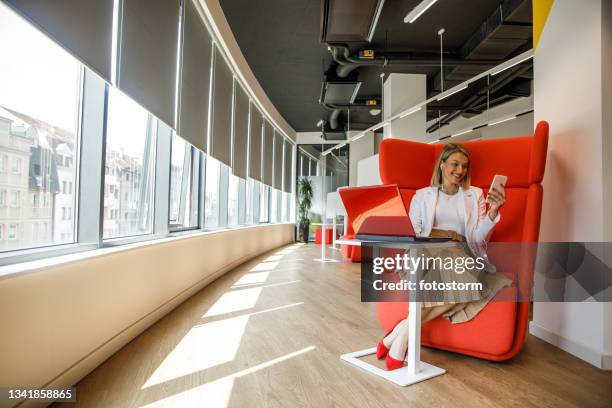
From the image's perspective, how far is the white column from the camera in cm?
739

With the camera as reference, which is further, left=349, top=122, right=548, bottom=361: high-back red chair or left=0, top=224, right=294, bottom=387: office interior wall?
left=349, top=122, right=548, bottom=361: high-back red chair

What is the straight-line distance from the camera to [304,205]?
1189 cm

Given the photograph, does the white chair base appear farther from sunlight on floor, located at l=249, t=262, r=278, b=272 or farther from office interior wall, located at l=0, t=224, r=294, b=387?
sunlight on floor, located at l=249, t=262, r=278, b=272

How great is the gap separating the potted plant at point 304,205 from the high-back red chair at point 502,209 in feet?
29.5

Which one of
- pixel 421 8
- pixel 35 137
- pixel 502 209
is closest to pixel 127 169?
pixel 35 137

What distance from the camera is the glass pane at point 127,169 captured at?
293 cm

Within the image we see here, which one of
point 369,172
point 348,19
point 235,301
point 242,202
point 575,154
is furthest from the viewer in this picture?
point 369,172

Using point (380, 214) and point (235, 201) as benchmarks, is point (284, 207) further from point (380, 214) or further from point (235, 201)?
point (380, 214)

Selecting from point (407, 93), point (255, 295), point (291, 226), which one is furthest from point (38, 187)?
point (291, 226)

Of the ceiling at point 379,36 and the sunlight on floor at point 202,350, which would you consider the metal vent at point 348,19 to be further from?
the sunlight on floor at point 202,350

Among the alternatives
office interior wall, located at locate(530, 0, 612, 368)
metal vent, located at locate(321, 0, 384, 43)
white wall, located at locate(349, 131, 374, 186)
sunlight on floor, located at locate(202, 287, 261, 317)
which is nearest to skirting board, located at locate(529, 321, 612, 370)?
office interior wall, located at locate(530, 0, 612, 368)

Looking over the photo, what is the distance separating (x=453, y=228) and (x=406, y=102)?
5561 mm

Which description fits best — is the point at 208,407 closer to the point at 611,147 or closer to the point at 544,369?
the point at 544,369

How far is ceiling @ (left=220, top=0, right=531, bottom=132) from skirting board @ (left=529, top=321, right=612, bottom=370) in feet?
12.8
